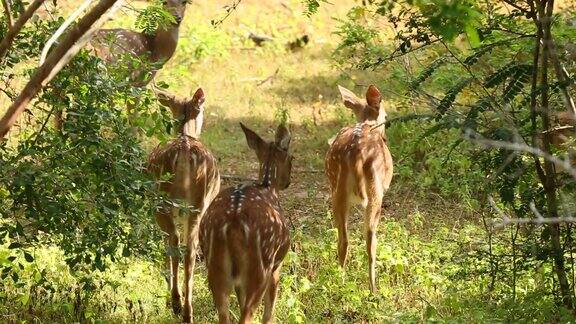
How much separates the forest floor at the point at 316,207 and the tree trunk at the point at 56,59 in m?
3.33

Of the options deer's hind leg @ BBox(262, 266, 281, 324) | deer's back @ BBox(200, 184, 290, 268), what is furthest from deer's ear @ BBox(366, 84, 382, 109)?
deer's hind leg @ BBox(262, 266, 281, 324)

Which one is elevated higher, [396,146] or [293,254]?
[396,146]

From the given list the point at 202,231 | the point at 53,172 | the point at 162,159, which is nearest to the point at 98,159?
the point at 53,172

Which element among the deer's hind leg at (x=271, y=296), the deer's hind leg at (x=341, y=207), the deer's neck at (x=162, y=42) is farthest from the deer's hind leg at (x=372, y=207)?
the deer's neck at (x=162, y=42)

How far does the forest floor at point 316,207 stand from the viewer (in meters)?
7.66

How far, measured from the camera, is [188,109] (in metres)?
8.88

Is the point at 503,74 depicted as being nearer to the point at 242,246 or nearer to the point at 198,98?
the point at 242,246

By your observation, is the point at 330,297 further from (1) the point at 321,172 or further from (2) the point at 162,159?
(1) the point at 321,172

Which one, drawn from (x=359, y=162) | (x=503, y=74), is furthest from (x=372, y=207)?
(x=503, y=74)

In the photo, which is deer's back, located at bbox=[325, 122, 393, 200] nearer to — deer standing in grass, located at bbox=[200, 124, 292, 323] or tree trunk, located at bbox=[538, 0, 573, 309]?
deer standing in grass, located at bbox=[200, 124, 292, 323]

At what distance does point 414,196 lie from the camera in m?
11.1

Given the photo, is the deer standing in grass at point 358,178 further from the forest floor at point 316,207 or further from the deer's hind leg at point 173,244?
the deer's hind leg at point 173,244

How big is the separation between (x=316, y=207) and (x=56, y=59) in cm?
737

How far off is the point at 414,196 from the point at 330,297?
332 centimetres
